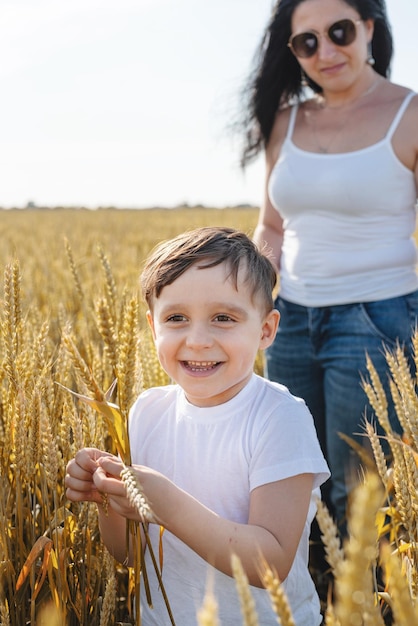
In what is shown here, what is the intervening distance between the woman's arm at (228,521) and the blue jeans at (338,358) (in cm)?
77

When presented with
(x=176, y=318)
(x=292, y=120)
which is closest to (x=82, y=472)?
(x=176, y=318)

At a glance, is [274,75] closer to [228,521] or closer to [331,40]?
[331,40]

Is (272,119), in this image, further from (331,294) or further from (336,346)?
(336,346)

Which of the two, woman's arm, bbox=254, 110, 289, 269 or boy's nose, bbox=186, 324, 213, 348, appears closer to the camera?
boy's nose, bbox=186, 324, 213, 348

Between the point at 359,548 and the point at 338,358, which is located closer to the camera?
the point at 359,548

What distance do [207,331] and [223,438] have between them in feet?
0.66

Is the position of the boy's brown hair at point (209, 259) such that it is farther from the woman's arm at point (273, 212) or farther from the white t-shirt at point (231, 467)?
the woman's arm at point (273, 212)

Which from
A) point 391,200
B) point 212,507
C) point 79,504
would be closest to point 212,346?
point 212,507

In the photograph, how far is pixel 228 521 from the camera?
1.03 m

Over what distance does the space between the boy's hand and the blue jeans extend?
3.13ft

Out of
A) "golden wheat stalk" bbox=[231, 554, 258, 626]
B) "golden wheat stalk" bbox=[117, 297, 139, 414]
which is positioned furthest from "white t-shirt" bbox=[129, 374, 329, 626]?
"golden wheat stalk" bbox=[231, 554, 258, 626]

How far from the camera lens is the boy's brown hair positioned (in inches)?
46.6

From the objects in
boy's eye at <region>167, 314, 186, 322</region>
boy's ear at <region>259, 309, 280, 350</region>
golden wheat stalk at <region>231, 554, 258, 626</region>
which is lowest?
golden wheat stalk at <region>231, 554, 258, 626</region>

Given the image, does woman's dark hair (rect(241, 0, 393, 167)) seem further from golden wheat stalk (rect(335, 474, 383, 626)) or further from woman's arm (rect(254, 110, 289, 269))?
golden wheat stalk (rect(335, 474, 383, 626))
